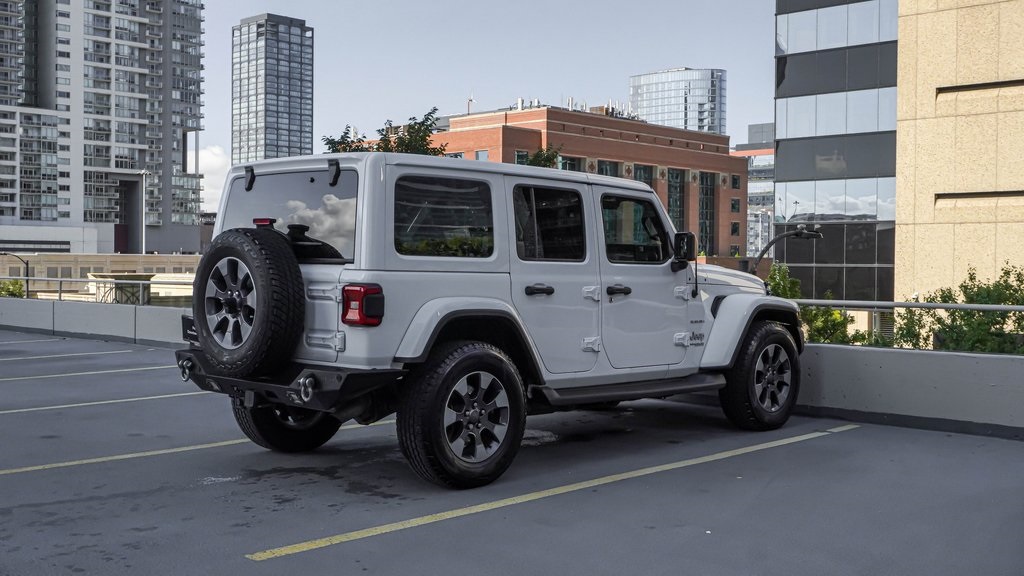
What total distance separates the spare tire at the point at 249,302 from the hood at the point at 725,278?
144 inches

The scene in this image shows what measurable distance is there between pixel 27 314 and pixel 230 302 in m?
17.1

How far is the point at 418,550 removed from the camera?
5555 mm

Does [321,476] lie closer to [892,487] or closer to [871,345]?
[892,487]

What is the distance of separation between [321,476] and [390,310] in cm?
153

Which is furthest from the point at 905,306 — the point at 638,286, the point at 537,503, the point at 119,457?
the point at 119,457

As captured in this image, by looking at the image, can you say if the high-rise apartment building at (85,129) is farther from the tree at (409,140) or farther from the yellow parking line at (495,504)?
the yellow parking line at (495,504)

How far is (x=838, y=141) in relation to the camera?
3681cm

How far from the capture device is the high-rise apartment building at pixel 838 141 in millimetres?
35594

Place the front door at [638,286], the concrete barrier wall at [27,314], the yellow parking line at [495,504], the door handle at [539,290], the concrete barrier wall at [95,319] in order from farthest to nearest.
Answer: the concrete barrier wall at [27,314], the concrete barrier wall at [95,319], the front door at [638,286], the door handle at [539,290], the yellow parking line at [495,504]

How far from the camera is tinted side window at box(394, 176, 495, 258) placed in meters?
6.89

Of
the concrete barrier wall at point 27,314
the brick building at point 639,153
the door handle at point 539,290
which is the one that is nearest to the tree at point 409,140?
the concrete barrier wall at point 27,314

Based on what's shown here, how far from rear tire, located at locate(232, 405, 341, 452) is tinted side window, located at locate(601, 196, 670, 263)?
256 cm

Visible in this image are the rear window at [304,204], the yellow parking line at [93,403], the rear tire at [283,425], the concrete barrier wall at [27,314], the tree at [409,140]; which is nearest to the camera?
the rear window at [304,204]

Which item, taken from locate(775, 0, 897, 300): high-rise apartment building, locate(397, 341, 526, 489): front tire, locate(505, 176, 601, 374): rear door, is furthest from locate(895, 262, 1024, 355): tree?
locate(775, 0, 897, 300): high-rise apartment building
